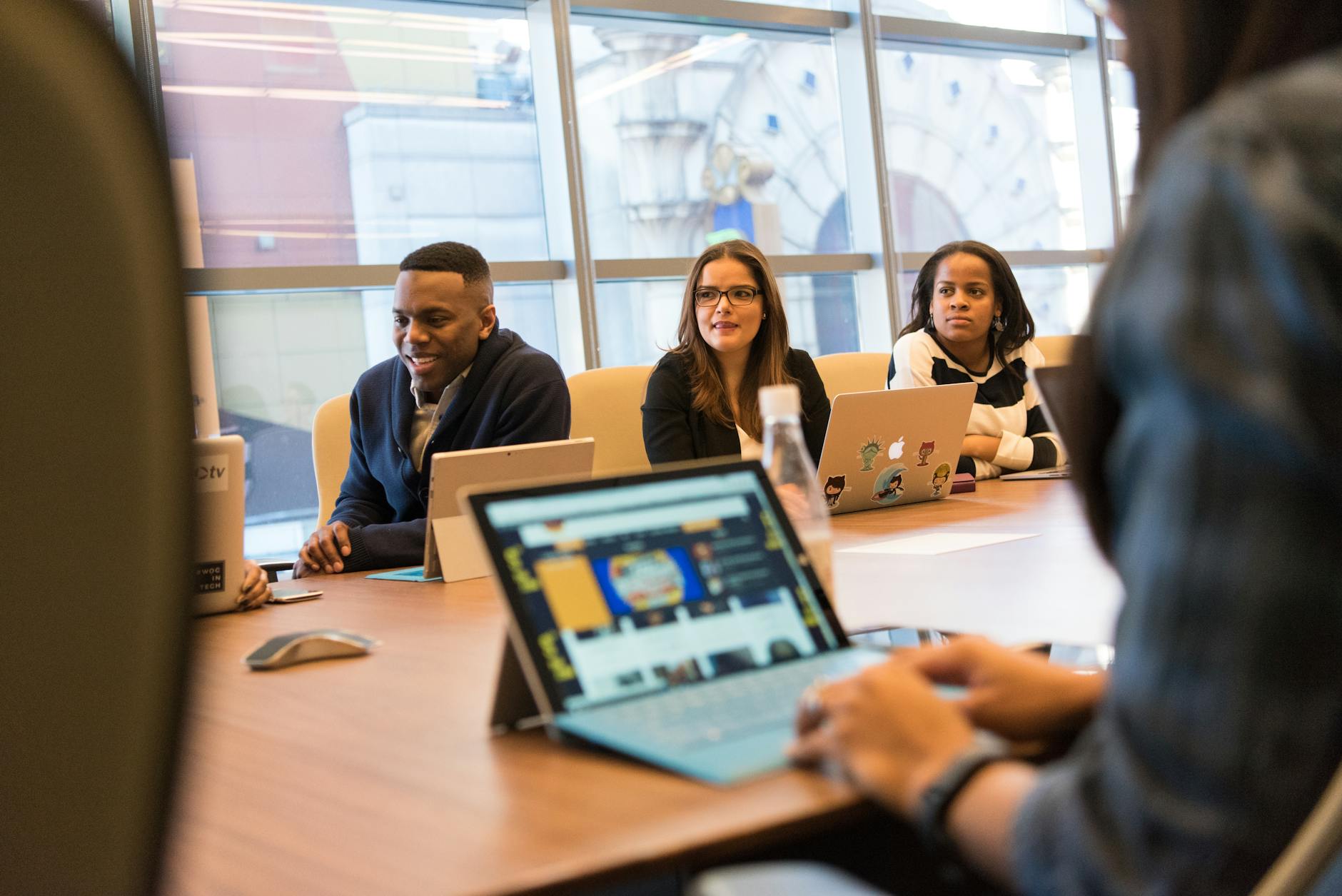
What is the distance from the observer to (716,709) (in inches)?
35.5

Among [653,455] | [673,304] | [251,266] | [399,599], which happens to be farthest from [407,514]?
[673,304]

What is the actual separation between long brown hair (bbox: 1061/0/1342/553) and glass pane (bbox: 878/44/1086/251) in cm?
582

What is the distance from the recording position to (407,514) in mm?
2965

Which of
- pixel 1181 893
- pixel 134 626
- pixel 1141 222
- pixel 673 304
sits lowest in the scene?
pixel 1181 893

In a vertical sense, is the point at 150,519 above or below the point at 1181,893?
above

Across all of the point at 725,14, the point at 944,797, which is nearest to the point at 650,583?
the point at 944,797

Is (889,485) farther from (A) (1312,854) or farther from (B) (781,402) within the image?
(A) (1312,854)

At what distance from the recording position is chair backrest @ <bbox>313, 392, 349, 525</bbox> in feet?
10.6

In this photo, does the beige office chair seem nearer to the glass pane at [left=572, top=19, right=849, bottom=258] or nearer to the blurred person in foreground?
the glass pane at [left=572, top=19, right=849, bottom=258]

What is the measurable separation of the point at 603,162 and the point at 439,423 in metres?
2.98

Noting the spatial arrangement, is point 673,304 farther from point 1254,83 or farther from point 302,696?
point 1254,83

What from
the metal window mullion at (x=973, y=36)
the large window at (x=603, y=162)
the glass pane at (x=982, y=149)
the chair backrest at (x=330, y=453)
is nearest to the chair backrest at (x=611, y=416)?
the chair backrest at (x=330, y=453)

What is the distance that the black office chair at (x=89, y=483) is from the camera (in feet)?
0.68

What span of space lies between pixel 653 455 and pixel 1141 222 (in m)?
2.59
